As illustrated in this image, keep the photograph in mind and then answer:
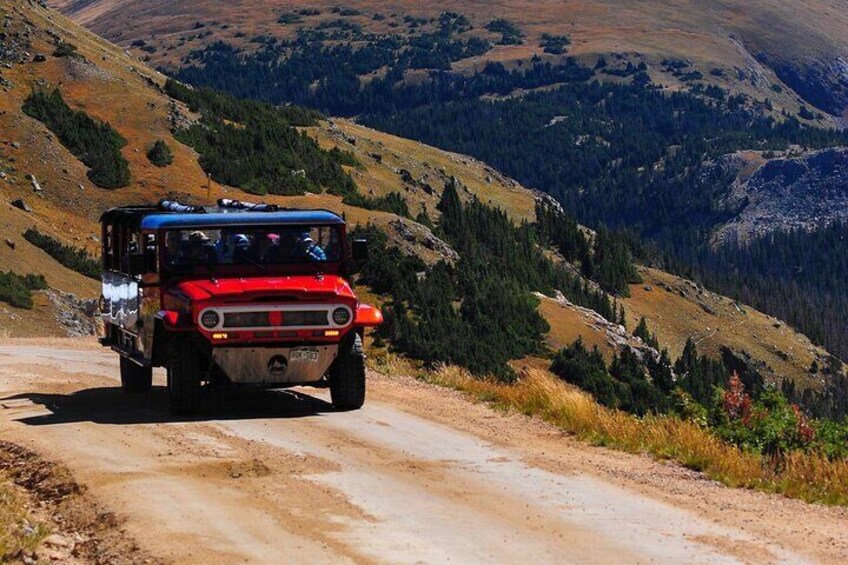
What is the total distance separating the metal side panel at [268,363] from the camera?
18172 mm

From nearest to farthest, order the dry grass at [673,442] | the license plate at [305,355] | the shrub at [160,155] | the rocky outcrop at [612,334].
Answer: the dry grass at [673,442], the license plate at [305,355], the shrub at [160,155], the rocky outcrop at [612,334]

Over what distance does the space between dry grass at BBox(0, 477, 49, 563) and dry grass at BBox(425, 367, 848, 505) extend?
7097 mm

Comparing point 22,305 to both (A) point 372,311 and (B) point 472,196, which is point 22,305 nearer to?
(A) point 372,311

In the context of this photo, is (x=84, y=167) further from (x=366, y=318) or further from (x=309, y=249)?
(x=366, y=318)

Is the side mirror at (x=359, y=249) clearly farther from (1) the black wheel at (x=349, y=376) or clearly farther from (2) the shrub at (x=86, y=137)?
(2) the shrub at (x=86, y=137)

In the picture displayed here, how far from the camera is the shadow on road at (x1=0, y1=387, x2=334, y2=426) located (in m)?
18.6

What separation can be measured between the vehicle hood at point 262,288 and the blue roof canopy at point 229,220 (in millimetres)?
862

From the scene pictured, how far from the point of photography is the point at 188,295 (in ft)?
60.2

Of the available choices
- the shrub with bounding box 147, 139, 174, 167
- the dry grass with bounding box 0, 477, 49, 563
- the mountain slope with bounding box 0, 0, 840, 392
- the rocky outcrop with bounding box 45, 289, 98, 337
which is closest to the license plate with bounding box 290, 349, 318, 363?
the dry grass with bounding box 0, 477, 49, 563

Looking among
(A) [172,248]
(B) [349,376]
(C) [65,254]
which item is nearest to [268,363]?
(B) [349,376]

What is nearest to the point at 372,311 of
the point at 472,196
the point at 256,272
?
the point at 256,272

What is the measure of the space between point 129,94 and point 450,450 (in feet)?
359

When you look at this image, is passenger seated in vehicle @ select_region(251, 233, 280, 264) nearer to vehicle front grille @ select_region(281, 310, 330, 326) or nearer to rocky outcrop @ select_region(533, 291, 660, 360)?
vehicle front grille @ select_region(281, 310, 330, 326)

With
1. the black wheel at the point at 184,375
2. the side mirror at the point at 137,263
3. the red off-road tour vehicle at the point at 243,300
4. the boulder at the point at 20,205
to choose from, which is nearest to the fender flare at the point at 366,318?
the red off-road tour vehicle at the point at 243,300
